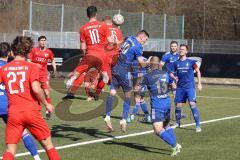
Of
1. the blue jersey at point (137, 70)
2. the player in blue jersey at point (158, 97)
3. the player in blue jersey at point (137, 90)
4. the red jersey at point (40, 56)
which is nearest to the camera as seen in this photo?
the player in blue jersey at point (158, 97)

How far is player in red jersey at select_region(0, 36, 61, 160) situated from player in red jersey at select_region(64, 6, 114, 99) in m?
4.26

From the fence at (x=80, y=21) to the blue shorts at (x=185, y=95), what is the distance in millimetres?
21746

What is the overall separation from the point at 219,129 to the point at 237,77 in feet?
59.6

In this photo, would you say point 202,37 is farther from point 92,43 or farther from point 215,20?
point 92,43

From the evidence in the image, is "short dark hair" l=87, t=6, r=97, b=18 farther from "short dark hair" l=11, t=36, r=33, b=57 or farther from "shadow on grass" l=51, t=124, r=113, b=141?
"short dark hair" l=11, t=36, r=33, b=57

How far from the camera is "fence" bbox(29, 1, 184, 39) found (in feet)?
118

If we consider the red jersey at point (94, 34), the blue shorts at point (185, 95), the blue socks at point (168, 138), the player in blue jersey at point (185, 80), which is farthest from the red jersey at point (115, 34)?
the blue socks at point (168, 138)

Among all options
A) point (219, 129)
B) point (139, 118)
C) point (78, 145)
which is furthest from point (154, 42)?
point (78, 145)

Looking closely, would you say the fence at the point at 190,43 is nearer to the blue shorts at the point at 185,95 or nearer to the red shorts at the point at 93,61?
the blue shorts at the point at 185,95

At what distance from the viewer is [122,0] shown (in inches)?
2638

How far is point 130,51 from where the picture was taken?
1298 centimetres

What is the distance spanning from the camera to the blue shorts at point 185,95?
14477 millimetres

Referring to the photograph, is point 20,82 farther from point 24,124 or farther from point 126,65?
point 126,65

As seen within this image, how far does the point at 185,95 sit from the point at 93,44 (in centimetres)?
324
